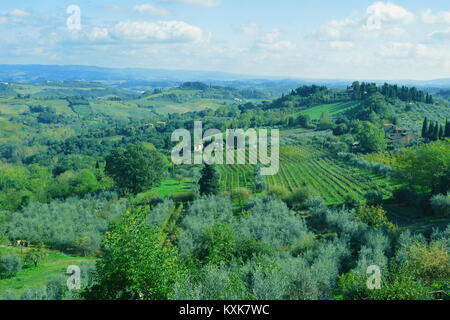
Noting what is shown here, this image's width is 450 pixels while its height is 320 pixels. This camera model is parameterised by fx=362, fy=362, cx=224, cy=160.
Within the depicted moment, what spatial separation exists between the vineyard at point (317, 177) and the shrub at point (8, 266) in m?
25.1

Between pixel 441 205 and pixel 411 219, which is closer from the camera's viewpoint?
pixel 441 205

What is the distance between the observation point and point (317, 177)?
45.9m

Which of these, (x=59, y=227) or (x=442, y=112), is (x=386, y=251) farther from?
(x=442, y=112)

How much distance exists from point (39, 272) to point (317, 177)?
3345 centimetres

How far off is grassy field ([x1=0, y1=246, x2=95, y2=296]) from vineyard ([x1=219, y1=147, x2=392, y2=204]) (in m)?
21.7

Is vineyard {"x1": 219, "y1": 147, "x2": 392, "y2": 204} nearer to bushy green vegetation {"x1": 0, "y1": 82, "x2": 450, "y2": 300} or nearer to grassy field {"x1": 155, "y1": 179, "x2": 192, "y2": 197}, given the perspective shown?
bushy green vegetation {"x1": 0, "y1": 82, "x2": 450, "y2": 300}

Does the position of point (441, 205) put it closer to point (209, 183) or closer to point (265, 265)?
point (265, 265)

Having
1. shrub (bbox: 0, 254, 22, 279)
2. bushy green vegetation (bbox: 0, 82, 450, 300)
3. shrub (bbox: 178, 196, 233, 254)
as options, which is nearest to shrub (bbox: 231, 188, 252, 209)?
bushy green vegetation (bbox: 0, 82, 450, 300)

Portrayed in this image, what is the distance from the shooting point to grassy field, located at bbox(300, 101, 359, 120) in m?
105

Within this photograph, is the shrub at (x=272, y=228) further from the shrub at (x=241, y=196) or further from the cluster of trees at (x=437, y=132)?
the cluster of trees at (x=437, y=132)

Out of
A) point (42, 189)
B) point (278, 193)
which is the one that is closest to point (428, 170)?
point (278, 193)

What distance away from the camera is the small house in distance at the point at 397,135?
64.2 m
